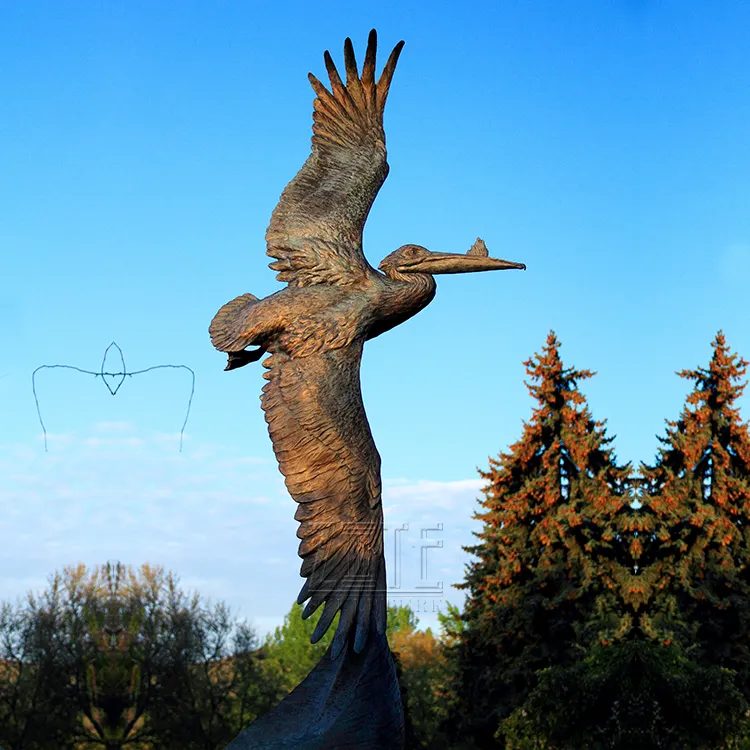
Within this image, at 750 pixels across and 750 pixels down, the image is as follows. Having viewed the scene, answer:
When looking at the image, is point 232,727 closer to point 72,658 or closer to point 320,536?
point 72,658

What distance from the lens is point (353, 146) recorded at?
876cm

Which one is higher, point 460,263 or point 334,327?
point 460,263

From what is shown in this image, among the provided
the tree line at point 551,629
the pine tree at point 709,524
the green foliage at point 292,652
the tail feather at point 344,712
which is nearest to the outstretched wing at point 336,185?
the tail feather at point 344,712

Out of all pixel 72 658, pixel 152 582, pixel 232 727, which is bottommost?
pixel 232 727

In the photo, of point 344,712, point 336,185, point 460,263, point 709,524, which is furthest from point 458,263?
point 709,524

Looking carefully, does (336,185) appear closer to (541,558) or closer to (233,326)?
(233,326)

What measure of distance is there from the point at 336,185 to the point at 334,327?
1.50 meters

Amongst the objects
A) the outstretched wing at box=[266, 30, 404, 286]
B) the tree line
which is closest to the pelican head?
the outstretched wing at box=[266, 30, 404, 286]

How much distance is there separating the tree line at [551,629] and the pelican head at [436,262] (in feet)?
32.9

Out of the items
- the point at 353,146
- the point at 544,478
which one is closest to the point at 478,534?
the point at 544,478

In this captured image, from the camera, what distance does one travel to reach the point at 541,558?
2250 centimetres

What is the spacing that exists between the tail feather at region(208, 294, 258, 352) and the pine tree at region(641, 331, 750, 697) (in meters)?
14.2

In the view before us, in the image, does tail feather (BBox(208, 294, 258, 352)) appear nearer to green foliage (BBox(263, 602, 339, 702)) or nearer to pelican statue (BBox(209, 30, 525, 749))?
pelican statue (BBox(209, 30, 525, 749))

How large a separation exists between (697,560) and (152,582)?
12677mm
